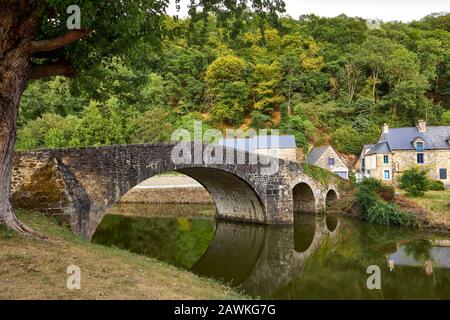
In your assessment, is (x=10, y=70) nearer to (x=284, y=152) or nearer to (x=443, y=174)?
(x=284, y=152)

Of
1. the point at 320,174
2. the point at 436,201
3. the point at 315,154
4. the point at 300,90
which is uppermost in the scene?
the point at 300,90

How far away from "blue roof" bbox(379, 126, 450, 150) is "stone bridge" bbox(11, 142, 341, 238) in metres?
11.2

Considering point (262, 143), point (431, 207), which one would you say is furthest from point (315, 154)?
point (431, 207)

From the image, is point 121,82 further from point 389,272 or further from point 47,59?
point 389,272

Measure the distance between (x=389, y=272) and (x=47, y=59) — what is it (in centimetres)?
1107

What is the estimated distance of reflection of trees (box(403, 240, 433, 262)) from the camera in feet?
42.2

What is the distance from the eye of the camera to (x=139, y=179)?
13.8m

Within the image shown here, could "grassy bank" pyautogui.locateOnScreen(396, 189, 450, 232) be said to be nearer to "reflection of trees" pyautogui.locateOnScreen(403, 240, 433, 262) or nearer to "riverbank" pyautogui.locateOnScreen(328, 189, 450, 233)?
"riverbank" pyautogui.locateOnScreen(328, 189, 450, 233)

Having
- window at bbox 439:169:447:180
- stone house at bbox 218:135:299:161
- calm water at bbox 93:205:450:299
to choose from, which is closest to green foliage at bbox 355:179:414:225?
calm water at bbox 93:205:450:299

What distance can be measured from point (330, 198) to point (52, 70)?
64.3 feet

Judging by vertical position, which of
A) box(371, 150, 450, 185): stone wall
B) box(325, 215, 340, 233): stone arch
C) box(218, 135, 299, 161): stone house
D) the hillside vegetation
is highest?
the hillside vegetation
